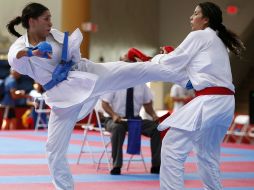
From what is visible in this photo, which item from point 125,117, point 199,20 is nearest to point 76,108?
point 199,20

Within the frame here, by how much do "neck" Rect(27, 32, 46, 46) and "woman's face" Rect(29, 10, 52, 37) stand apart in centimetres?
4

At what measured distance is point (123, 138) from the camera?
826 centimetres

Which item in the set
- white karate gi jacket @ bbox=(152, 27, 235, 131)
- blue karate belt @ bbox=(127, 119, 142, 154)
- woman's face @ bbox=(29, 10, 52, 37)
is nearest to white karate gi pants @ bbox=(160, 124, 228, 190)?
white karate gi jacket @ bbox=(152, 27, 235, 131)

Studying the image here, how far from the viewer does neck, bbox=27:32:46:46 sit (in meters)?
5.46

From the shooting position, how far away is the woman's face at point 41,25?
5.44 m

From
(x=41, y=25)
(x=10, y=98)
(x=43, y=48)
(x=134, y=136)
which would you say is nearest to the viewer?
(x=43, y=48)

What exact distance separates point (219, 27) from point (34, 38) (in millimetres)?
1695

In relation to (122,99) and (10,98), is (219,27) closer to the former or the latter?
(122,99)

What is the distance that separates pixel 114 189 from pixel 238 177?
2101 millimetres

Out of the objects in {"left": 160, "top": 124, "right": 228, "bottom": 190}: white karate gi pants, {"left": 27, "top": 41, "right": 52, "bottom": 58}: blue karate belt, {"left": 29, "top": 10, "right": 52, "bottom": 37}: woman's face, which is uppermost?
{"left": 29, "top": 10, "right": 52, "bottom": 37}: woman's face

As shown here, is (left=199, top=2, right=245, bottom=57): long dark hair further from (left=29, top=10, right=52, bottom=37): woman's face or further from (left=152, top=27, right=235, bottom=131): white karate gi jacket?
(left=29, top=10, right=52, bottom=37): woman's face

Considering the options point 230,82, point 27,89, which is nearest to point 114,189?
point 230,82

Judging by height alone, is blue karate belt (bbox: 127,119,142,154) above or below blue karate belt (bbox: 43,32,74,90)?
below

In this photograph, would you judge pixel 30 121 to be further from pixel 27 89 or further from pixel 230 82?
pixel 230 82
